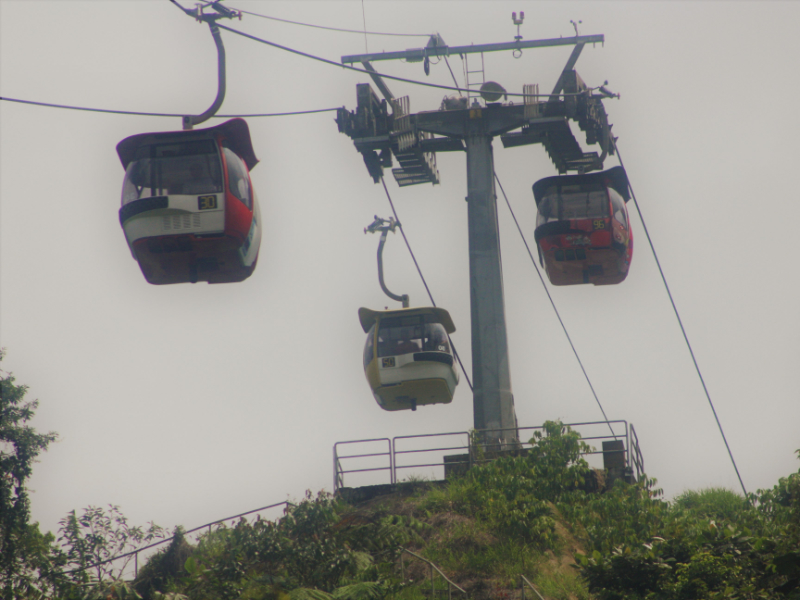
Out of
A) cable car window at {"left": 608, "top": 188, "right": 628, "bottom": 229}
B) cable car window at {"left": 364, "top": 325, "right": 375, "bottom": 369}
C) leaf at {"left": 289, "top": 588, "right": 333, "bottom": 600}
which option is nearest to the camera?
leaf at {"left": 289, "top": 588, "right": 333, "bottom": 600}

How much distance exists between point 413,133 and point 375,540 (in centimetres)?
1293

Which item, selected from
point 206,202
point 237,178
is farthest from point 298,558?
point 237,178

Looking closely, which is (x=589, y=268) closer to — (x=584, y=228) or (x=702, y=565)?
(x=584, y=228)

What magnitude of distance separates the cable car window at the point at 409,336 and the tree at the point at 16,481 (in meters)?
11.4

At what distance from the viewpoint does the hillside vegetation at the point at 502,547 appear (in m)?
15.3

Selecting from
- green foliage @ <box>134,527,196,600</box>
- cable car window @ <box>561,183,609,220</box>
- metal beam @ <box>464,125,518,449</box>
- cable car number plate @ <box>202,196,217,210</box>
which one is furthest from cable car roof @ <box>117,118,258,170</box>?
metal beam @ <box>464,125,518,449</box>

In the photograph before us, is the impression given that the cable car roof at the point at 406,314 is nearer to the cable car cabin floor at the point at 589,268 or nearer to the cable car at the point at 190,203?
the cable car cabin floor at the point at 589,268

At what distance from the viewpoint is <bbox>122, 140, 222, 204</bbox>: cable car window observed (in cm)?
1902

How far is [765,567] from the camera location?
1445 centimetres

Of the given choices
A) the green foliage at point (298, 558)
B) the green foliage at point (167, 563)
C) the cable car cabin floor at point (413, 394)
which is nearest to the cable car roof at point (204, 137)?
the green foliage at point (298, 558)

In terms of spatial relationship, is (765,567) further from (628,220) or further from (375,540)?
(628,220)

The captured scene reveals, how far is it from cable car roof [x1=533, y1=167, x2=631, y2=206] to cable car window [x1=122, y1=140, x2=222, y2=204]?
10.2 m

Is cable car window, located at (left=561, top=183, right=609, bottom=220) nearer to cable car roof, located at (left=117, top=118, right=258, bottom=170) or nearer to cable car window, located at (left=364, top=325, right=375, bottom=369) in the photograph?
cable car window, located at (left=364, top=325, right=375, bottom=369)

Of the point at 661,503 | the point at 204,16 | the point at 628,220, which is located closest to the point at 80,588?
the point at 204,16
